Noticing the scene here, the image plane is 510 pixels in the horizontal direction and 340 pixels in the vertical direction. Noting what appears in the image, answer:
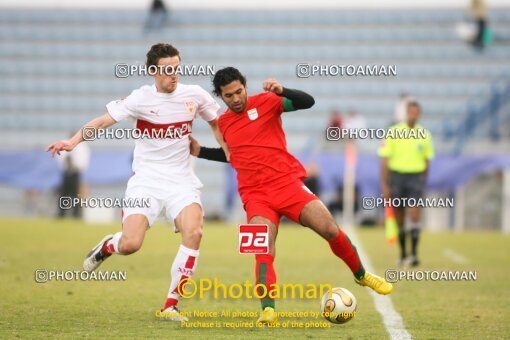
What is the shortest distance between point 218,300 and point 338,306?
1991 millimetres

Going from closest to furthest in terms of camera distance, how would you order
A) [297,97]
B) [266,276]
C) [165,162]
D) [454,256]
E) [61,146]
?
1. [266,276]
2. [297,97]
3. [61,146]
4. [165,162]
5. [454,256]

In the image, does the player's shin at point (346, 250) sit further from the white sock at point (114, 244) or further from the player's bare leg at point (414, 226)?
the player's bare leg at point (414, 226)

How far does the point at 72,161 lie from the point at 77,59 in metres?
6.73

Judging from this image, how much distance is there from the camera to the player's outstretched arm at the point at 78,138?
738 centimetres

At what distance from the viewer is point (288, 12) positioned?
3028 cm

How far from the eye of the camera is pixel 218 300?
8.95m

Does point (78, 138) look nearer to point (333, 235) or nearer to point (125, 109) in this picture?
point (125, 109)

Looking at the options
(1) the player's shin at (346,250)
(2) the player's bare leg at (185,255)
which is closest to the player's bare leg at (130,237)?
(2) the player's bare leg at (185,255)

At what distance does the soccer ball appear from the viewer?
722 centimetres

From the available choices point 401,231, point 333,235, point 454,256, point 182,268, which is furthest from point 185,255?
point 454,256

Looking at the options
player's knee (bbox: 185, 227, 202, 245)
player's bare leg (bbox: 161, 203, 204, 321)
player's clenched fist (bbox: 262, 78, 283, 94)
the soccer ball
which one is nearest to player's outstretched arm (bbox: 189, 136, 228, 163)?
player's bare leg (bbox: 161, 203, 204, 321)

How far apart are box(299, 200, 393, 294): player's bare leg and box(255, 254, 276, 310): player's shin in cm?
48

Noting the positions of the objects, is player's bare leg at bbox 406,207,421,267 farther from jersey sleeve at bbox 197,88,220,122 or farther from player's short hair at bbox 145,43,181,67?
player's short hair at bbox 145,43,181,67

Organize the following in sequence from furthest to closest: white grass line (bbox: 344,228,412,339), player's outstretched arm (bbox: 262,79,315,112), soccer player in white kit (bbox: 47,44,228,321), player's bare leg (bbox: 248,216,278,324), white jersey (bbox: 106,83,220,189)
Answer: white jersey (bbox: 106,83,220,189), soccer player in white kit (bbox: 47,44,228,321), player's outstretched arm (bbox: 262,79,315,112), player's bare leg (bbox: 248,216,278,324), white grass line (bbox: 344,228,412,339)
